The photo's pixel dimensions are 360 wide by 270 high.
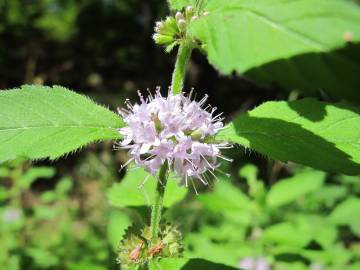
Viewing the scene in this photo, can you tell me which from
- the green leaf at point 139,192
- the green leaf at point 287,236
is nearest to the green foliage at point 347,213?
the green leaf at point 287,236

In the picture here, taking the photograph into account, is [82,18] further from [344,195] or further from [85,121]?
[85,121]

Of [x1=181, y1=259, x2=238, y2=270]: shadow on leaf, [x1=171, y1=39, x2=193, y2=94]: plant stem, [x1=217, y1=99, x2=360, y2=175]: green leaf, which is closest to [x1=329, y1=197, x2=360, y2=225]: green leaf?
[x1=181, y1=259, x2=238, y2=270]: shadow on leaf

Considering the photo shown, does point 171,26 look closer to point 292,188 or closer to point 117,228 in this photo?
point 117,228

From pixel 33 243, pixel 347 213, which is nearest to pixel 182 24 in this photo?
pixel 347 213

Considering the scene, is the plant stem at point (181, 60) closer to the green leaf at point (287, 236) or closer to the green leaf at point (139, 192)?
the green leaf at point (139, 192)

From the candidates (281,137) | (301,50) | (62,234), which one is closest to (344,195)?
(62,234)

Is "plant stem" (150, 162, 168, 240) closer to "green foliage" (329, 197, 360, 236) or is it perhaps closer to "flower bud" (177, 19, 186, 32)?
"flower bud" (177, 19, 186, 32)
